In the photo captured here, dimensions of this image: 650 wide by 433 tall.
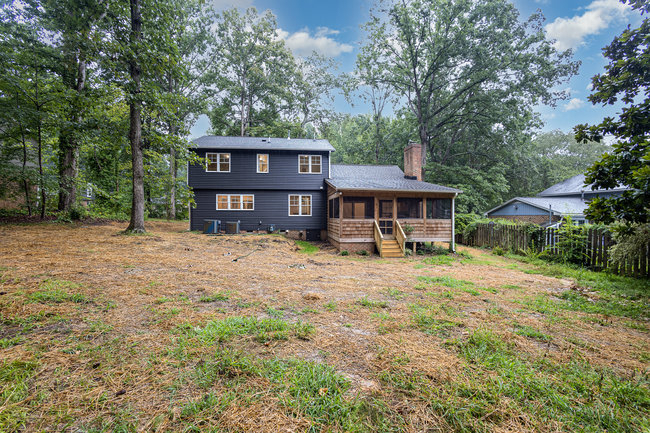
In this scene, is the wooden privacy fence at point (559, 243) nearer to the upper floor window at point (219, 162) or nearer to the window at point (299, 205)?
the window at point (299, 205)

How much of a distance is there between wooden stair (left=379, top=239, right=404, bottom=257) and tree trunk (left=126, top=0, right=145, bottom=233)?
10017mm

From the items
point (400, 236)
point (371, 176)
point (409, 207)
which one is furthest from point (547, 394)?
point (371, 176)

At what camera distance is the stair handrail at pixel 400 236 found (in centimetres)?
1144

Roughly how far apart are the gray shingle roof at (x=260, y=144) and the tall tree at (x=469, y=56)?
1097 cm

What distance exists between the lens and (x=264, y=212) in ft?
52.0

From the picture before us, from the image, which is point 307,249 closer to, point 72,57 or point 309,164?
point 309,164

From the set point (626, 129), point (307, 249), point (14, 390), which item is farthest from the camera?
point (307, 249)

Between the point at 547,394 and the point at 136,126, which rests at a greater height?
the point at 136,126

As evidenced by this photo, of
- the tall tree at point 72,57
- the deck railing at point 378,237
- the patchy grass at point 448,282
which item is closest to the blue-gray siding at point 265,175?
the deck railing at point 378,237

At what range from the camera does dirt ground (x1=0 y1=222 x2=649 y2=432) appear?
62.5 inches

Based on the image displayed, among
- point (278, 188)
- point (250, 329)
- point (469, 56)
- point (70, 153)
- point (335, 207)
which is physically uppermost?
point (469, 56)

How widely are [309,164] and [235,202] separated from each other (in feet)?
17.2

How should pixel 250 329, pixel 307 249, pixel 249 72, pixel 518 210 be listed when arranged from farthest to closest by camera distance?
pixel 249 72 → pixel 518 210 → pixel 307 249 → pixel 250 329

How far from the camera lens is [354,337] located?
2.75 m
